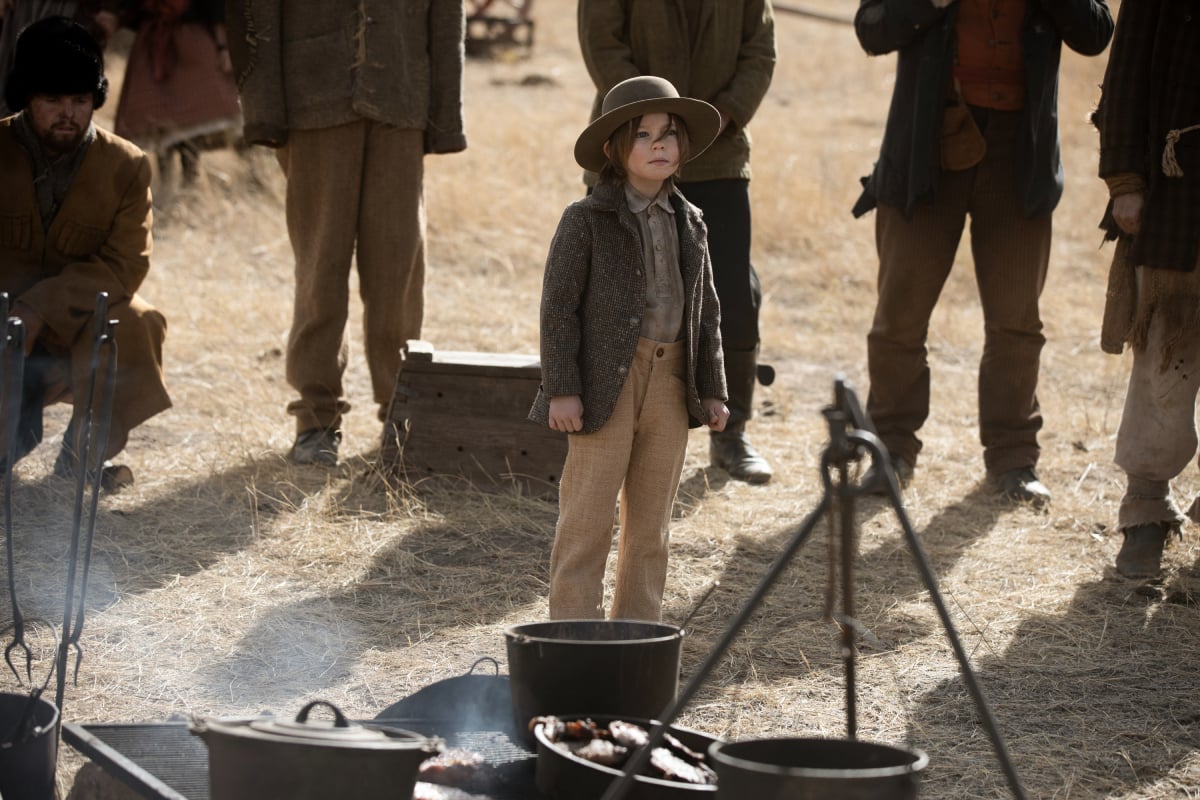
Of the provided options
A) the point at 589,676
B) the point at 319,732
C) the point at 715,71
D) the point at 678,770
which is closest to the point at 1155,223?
the point at 715,71

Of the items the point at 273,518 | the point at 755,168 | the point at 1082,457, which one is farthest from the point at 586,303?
the point at 755,168

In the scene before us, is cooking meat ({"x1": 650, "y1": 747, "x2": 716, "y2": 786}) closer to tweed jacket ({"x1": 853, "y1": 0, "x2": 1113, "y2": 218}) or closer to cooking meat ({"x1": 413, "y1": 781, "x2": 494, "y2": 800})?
cooking meat ({"x1": 413, "y1": 781, "x2": 494, "y2": 800})

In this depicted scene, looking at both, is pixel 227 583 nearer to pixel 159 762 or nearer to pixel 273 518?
pixel 273 518

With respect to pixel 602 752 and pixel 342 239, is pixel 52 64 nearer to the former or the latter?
pixel 342 239

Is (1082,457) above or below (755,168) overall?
below

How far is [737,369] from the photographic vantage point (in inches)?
224

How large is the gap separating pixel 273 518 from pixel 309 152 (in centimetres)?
147

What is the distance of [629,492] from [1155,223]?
6.44ft

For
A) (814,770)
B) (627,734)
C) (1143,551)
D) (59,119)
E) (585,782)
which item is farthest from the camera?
(59,119)

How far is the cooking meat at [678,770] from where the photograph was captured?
2518 mm

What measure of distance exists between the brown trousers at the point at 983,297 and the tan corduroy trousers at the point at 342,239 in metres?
1.90

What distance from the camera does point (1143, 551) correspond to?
15.4ft

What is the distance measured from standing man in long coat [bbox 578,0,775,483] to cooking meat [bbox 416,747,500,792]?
2.76 metres

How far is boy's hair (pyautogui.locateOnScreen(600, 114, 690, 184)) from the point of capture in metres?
3.56
